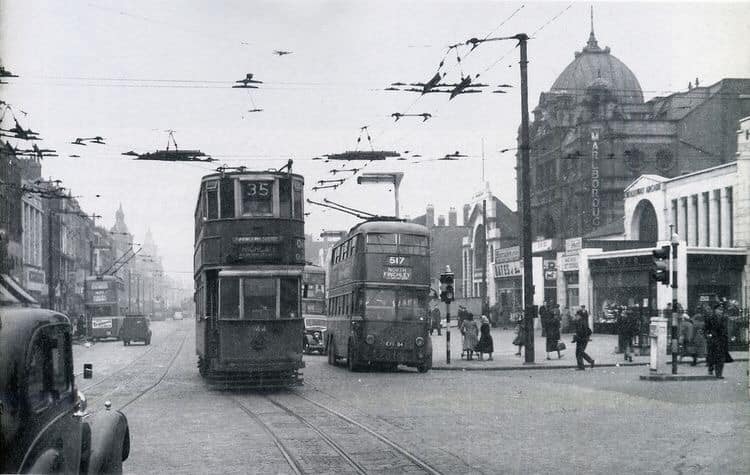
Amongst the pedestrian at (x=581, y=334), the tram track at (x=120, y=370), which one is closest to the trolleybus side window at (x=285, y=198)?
the tram track at (x=120, y=370)

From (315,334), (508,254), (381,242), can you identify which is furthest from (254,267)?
(508,254)

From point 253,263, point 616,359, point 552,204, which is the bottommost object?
point 616,359

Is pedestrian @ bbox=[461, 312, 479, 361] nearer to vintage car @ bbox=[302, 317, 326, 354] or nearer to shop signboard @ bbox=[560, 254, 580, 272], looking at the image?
vintage car @ bbox=[302, 317, 326, 354]

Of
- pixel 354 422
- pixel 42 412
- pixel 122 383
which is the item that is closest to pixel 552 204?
pixel 122 383

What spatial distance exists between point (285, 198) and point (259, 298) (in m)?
2.13

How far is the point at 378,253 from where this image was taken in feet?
81.9

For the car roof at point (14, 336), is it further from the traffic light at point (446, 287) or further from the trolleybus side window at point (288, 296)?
the traffic light at point (446, 287)

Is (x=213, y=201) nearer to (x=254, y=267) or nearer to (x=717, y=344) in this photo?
(x=254, y=267)

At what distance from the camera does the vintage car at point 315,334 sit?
3688 centimetres

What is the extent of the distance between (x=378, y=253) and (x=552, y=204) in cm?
4490

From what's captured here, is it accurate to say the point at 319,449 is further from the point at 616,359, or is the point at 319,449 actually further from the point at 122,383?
the point at 616,359

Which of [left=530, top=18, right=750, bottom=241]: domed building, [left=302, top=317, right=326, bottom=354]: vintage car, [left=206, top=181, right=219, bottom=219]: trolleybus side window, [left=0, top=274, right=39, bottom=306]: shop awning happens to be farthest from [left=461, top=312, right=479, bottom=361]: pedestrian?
[left=530, top=18, right=750, bottom=241]: domed building

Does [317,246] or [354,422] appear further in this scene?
[317,246]

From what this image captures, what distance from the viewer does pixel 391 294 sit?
24969 millimetres
